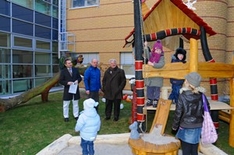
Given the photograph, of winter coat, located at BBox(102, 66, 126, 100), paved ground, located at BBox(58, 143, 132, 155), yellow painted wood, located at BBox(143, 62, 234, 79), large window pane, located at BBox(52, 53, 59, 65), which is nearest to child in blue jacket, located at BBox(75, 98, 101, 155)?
paved ground, located at BBox(58, 143, 132, 155)

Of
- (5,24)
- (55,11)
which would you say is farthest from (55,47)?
(5,24)

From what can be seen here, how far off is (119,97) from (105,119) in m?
0.87

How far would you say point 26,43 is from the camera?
1275 centimetres

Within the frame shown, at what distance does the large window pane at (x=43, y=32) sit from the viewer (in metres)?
13.5

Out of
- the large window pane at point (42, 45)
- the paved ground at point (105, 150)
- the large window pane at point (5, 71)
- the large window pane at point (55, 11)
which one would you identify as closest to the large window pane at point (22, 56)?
the large window pane at point (5, 71)

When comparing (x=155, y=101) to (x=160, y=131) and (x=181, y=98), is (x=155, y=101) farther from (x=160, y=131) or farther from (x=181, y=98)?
(x=181, y=98)

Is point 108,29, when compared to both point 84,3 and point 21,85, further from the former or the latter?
point 21,85

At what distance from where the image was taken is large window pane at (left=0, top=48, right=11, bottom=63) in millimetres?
11328

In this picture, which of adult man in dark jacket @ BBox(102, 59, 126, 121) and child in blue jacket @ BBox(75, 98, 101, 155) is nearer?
child in blue jacket @ BBox(75, 98, 101, 155)

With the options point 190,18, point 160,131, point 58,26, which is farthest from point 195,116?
point 58,26

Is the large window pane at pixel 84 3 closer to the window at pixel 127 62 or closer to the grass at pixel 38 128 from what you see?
the window at pixel 127 62

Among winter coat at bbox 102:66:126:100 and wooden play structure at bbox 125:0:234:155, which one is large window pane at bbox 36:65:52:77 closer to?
winter coat at bbox 102:66:126:100

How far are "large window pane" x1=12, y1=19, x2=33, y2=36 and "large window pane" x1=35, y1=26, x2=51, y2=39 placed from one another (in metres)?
0.55

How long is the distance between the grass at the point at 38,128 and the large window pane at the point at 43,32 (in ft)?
20.2
